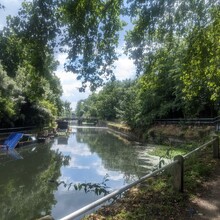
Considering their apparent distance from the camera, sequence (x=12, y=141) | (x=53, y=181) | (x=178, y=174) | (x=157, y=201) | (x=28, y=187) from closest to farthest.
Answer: (x=157, y=201) < (x=178, y=174) < (x=53, y=181) < (x=28, y=187) < (x=12, y=141)

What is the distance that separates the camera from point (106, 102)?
3339 inches

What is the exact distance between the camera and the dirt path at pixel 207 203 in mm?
5094

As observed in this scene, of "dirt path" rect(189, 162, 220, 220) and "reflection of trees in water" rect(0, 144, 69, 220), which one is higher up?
"dirt path" rect(189, 162, 220, 220)

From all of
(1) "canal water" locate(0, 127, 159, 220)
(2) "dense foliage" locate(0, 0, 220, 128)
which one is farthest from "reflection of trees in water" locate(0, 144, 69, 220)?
(2) "dense foliage" locate(0, 0, 220, 128)

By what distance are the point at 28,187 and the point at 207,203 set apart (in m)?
7.92

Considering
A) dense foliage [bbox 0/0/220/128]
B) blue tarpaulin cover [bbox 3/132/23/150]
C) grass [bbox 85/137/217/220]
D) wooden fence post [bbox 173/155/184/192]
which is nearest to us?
grass [bbox 85/137/217/220]

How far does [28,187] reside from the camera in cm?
1164

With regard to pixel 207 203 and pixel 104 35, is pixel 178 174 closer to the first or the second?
pixel 207 203

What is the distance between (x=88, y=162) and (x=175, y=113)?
18.7 m

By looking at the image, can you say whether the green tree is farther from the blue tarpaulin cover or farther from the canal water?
the blue tarpaulin cover

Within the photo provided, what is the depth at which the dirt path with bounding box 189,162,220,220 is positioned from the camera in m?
5.09

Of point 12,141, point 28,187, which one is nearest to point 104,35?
point 28,187

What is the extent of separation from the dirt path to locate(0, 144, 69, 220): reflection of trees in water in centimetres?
464

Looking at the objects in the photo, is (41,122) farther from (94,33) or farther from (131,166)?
(94,33)
